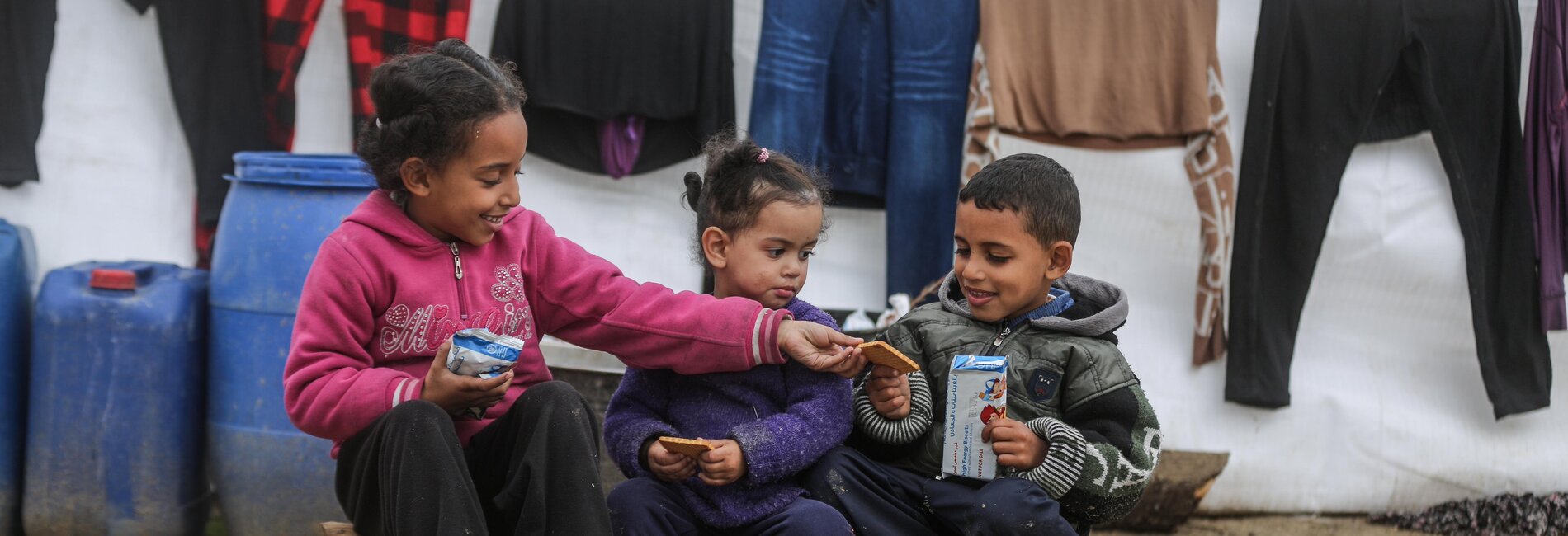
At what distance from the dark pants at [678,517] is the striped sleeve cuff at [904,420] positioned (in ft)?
0.73

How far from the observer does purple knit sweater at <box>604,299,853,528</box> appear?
2359 millimetres

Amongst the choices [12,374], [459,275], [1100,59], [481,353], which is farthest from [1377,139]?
[12,374]

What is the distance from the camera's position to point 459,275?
241cm

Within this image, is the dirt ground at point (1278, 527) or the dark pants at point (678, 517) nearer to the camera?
the dark pants at point (678, 517)

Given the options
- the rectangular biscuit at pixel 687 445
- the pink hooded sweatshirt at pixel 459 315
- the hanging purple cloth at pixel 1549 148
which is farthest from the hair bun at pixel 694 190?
the hanging purple cloth at pixel 1549 148

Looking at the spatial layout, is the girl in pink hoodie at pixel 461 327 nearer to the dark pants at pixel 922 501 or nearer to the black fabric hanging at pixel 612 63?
the dark pants at pixel 922 501

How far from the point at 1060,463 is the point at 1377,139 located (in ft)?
9.01

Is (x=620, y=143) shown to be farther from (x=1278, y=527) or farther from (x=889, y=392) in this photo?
(x=1278, y=527)

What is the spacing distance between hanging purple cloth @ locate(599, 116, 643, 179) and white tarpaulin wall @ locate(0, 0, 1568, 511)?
3.9 inches

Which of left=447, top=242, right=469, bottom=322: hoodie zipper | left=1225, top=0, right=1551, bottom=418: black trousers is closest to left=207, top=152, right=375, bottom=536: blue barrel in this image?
left=447, top=242, right=469, bottom=322: hoodie zipper

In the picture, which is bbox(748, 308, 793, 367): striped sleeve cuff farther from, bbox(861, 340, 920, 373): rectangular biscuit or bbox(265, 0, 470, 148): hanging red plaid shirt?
bbox(265, 0, 470, 148): hanging red plaid shirt

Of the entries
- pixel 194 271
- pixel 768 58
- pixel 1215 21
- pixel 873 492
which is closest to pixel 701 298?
pixel 873 492

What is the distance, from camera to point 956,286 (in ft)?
9.27

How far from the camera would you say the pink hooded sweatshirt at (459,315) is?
221cm
